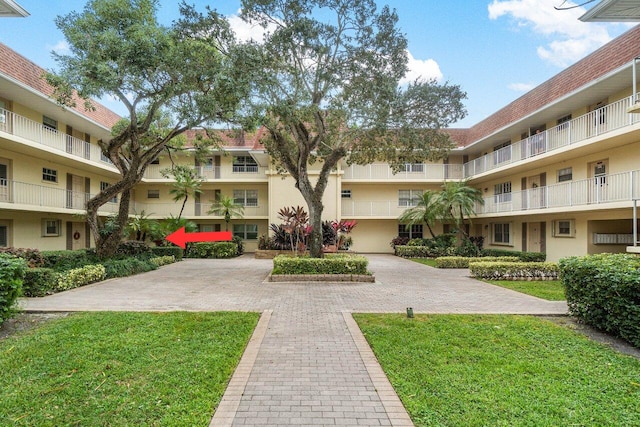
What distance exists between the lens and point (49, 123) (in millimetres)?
17219

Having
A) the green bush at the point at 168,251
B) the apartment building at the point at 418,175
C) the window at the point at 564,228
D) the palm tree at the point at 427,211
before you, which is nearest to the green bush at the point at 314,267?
the apartment building at the point at 418,175

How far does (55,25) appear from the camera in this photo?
12.2 metres

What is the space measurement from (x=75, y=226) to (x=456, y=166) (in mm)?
24365

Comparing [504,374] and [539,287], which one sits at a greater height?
[504,374]

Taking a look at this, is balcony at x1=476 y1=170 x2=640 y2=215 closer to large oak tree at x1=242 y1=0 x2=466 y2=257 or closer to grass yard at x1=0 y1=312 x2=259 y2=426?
large oak tree at x1=242 y1=0 x2=466 y2=257

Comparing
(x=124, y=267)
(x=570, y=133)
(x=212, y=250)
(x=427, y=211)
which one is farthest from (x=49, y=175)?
(x=570, y=133)

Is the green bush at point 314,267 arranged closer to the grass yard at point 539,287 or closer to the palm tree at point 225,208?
the grass yard at point 539,287

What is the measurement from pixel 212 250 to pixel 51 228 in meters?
8.25

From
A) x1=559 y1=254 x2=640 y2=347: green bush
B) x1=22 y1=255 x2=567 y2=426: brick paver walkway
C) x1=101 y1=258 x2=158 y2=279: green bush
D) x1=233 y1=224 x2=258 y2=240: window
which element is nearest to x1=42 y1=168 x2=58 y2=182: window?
x1=101 y1=258 x2=158 y2=279: green bush

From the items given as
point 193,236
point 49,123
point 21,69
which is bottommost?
point 193,236

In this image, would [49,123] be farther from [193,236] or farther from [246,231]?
[246,231]

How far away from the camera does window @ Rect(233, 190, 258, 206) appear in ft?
83.8

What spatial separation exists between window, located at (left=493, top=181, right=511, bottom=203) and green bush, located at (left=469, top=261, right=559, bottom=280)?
7.04 meters

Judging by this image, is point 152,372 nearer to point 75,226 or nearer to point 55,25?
point 55,25
